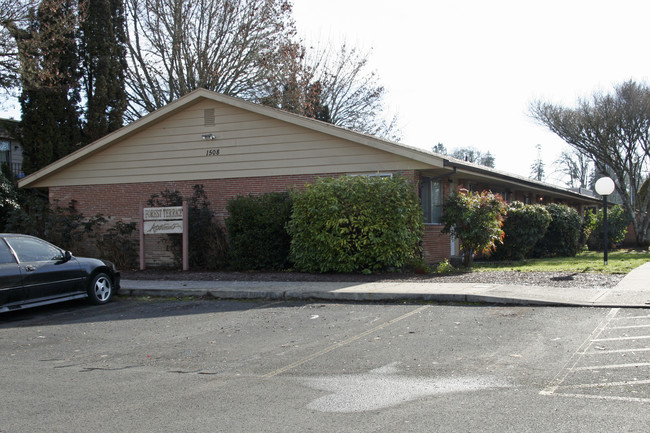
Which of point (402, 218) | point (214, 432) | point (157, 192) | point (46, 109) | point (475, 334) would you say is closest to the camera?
point (214, 432)

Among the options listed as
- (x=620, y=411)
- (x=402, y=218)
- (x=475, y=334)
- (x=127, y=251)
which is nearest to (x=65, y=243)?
(x=127, y=251)

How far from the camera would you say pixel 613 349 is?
20.7 feet

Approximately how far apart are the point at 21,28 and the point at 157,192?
24.3ft

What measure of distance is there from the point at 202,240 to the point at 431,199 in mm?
6817

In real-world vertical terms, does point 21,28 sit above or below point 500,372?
above

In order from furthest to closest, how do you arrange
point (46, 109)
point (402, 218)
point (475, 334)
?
1. point (46, 109)
2. point (402, 218)
3. point (475, 334)

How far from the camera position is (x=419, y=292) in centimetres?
1022

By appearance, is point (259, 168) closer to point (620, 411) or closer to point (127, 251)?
point (127, 251)

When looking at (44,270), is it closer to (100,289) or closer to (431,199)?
(100,289)

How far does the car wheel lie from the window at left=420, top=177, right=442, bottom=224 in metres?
8.71

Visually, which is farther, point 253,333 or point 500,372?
point 253,333

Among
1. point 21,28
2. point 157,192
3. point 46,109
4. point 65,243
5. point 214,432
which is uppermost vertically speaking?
point 21,28

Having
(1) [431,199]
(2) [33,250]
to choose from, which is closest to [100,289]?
(2) [33,250]

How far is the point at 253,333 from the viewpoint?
8.05 metres
